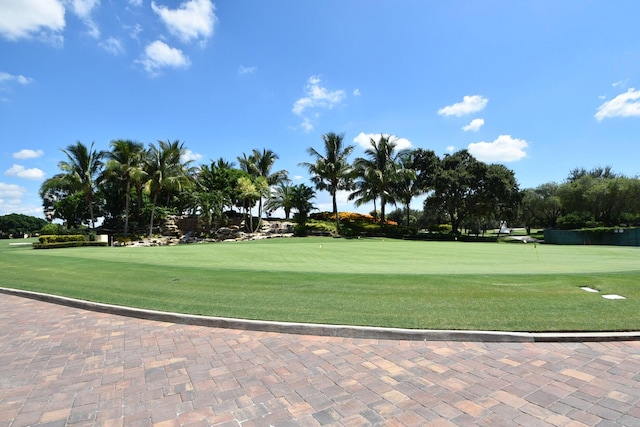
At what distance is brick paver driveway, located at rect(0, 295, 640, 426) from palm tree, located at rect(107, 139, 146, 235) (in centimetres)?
3238

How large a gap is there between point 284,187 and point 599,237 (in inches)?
1400

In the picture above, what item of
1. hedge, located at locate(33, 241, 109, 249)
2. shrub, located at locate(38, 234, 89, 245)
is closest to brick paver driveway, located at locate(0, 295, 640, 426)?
hedge, located at locate(33, 241, 109, 249)

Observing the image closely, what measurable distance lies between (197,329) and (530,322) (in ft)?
19.1

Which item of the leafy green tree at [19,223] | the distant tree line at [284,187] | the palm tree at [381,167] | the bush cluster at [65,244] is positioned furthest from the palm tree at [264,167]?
the leafy green tree at [19,223]

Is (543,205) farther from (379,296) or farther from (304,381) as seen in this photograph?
(304,381)

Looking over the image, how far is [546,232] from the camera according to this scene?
135 ft

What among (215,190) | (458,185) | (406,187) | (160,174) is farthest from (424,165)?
(160,174)

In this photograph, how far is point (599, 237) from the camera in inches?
1356

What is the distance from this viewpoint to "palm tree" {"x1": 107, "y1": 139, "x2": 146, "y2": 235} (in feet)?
112

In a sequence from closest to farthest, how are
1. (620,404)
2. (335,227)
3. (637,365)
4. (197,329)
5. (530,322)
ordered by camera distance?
(620,404) → (637,365) → (530,322) → (197,329) → (335,227)

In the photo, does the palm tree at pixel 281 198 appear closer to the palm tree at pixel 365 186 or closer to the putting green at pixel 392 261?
the palm tree at pixel 365 186

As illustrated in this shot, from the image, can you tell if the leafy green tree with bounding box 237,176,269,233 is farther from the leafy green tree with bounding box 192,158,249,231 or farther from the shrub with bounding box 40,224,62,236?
the shrub with bounding box 40,224,62,236

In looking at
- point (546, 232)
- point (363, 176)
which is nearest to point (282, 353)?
point (363, 176)

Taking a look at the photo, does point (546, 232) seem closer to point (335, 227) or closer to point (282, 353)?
point (335, 227)
